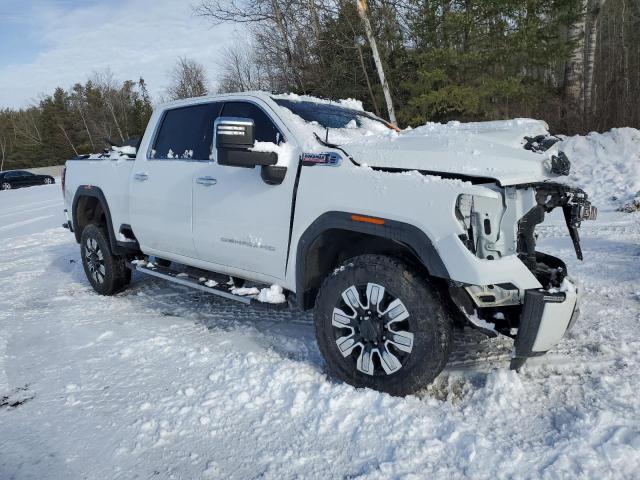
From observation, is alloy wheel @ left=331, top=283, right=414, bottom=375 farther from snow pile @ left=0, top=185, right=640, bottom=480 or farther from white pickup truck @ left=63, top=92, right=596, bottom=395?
snow pile @ left=0, top=185, right=640, bottom=480

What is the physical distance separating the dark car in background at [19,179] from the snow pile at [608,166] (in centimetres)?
3061

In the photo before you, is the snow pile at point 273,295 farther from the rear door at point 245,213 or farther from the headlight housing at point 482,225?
the headlight housing at point 482,225

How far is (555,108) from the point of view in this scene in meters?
14.4

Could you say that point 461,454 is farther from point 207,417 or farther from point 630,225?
point 630,225

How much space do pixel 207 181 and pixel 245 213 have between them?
54 centimetres

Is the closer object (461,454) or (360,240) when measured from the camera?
(461,454)

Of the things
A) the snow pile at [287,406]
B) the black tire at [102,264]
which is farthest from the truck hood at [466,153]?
the black tire at [102,264]

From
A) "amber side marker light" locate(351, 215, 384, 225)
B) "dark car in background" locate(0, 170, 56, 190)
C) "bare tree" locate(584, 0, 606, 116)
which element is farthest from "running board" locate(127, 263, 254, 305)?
"dark car in background" locate(0, 170, 56, 190)

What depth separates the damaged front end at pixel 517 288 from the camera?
99.8 inches

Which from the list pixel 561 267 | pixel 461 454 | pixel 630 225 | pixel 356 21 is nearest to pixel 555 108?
pixel 356 21

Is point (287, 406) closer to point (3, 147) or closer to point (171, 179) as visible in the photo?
point (171, 179)

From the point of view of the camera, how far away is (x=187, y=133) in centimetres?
441

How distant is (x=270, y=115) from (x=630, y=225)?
573cm

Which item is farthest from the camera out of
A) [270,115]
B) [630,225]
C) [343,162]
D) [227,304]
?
[630,225]
